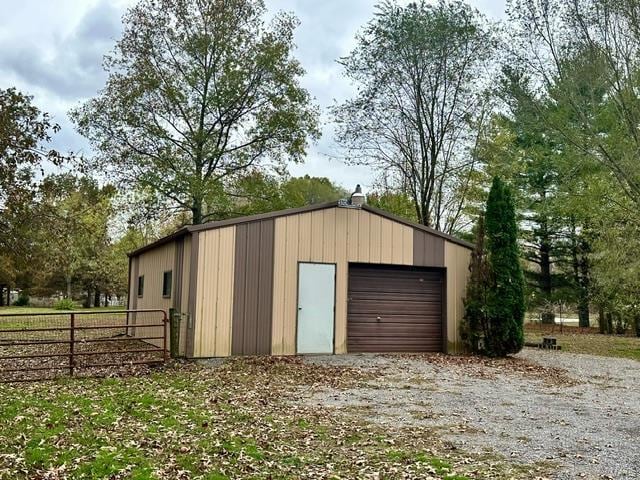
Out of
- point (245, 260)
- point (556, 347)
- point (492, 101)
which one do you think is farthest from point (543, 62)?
point (245, 260)

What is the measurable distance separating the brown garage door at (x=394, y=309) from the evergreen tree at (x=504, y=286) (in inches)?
47.4

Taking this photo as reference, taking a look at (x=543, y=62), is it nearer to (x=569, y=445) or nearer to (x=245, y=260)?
(x=245, y=260)

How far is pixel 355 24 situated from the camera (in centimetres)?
1650

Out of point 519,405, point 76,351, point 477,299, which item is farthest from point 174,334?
point 477,299

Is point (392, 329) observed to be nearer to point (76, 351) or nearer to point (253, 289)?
point (253, 289)

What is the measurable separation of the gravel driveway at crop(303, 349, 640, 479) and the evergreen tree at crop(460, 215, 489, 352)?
73 centimetres

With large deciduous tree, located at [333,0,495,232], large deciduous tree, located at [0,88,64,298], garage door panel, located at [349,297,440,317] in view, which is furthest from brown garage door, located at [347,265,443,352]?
large deciduous tree, located at [333,0,495,232]

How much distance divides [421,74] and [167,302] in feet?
33.2

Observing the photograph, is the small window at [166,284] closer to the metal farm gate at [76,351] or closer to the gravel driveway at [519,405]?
the metal farm gate at [76,351]

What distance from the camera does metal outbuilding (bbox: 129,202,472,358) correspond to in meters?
9.72

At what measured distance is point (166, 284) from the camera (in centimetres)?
1164

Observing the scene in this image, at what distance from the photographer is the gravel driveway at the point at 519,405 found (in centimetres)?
445

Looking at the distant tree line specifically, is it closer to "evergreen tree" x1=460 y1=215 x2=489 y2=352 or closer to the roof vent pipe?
"evergreen tree" x1=460 y1=215 x2=489 y2=352

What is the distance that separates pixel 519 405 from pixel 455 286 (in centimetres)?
535
